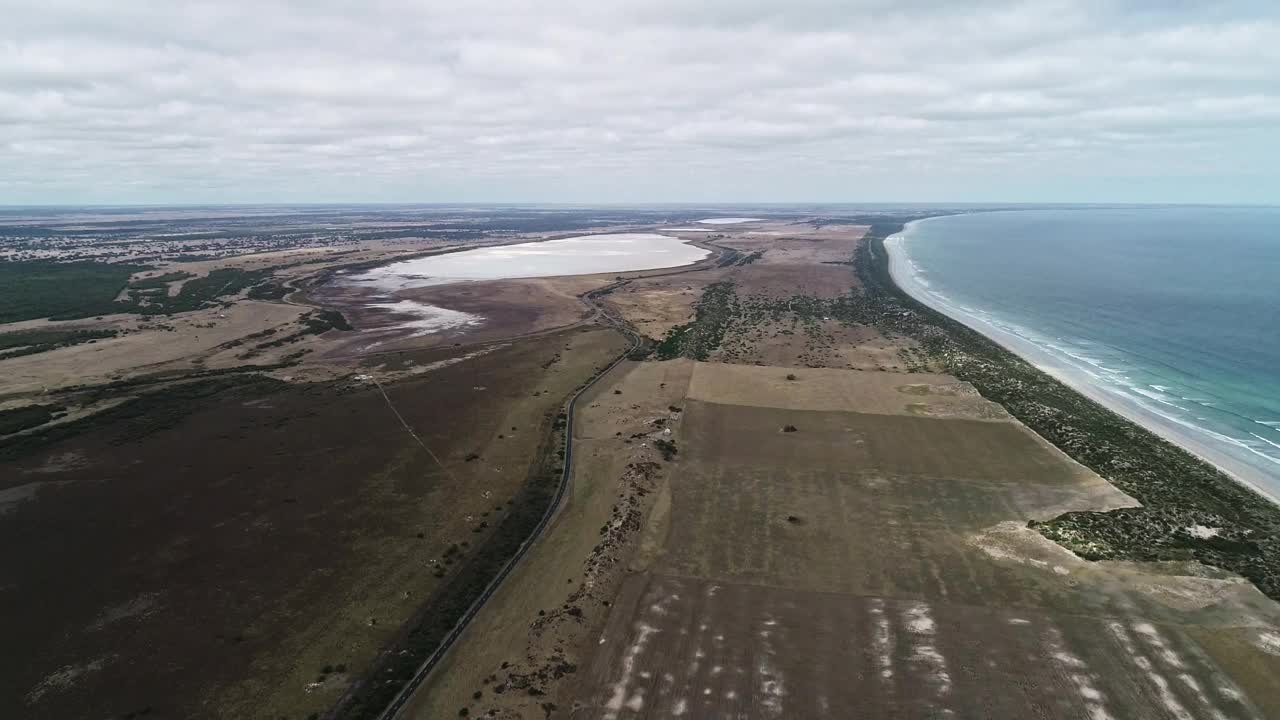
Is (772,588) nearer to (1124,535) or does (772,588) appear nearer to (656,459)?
(656,459)

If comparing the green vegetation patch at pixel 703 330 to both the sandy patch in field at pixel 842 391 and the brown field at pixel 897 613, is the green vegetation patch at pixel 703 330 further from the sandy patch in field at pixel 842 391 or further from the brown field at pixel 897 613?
the brown field at pixel 897 613

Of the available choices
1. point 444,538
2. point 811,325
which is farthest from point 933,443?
point 811,325

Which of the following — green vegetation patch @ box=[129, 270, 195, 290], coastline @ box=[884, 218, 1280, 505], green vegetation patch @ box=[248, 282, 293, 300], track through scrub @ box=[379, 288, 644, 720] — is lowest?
track through scrub @ box=[379, 288, 644, 720]

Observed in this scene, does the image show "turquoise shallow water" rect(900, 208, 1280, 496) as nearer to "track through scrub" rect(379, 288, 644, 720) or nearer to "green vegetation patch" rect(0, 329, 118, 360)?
"track through scrub" rect(379, 288, 644, 720)

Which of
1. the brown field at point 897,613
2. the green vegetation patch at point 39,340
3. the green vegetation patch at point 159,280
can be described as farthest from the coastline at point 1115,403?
the green vegetation patch at point 159,280

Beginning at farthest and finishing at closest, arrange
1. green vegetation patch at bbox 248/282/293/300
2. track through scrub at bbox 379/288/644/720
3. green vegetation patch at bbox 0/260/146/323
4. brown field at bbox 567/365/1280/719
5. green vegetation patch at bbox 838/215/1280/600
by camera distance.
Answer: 1. green vegetation patch at bbox 248/282/293/300
2. green vegetation patch at bbox 0/260/146/323
3. green vegetation patch at bbox 838/215/1280/600
4. track through scrub at bbox 379/288/644/720
5. brown field at bbox 567/365/1280/719

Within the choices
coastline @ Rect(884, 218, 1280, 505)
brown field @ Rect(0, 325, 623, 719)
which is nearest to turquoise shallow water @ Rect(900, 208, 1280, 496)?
coastline @ Rect(884, 218, 1280, 505)

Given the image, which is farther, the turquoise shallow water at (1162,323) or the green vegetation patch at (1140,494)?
the turquoise shallow water at (1162,323)
